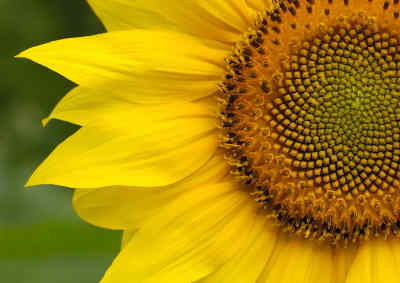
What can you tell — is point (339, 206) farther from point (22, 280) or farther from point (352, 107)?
point (22, 280)

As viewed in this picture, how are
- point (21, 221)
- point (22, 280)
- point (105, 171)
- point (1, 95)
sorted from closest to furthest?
point (105, 171) < point (22, 280) < point (21, 221) < point (1, 95)

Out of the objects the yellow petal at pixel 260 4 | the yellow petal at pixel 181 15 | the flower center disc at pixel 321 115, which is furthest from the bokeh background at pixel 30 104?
the yellow petal at pixel 260 4

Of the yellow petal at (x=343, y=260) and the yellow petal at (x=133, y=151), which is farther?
the yellow petal at (x=343, y=260)

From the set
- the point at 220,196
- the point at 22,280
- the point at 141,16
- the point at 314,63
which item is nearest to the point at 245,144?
the point at 220,196

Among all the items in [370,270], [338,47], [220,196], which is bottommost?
[370,270]

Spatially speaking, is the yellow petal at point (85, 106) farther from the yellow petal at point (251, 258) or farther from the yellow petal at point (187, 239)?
the yellow petal at point (251, 258)

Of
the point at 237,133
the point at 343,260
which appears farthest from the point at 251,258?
the point at 237,133
